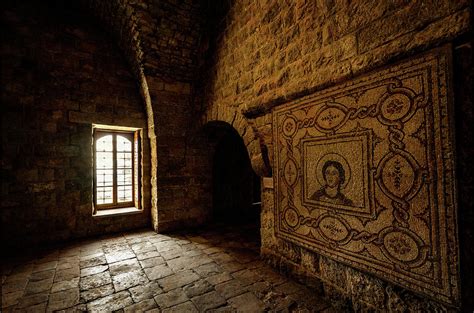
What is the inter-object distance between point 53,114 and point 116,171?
1.34 meters

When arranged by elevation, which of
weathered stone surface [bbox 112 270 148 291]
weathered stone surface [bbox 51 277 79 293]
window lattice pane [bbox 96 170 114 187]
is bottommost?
weathered stone surface [bbox 112 270 148 291]

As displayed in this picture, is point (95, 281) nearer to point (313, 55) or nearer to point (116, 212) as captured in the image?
point (116, 212)

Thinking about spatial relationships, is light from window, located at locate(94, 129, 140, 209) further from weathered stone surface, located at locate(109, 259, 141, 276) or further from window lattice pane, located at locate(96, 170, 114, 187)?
weathered stone surface, located at locate(109, 259, 141, 276)

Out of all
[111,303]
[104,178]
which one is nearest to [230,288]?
[111,303]

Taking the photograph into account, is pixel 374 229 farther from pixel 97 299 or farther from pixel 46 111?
pixel 46 111

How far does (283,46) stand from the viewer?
230cm

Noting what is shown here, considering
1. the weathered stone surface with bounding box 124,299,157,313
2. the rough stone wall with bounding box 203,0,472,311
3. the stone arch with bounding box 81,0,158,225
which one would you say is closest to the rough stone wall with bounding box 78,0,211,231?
the stone arch with bounding box 81,0,158,225

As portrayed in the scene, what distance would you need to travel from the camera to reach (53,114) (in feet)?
11.4

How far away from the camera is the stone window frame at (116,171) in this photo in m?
3.88

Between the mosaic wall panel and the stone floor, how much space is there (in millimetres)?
681

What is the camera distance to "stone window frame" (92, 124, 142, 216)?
3879mm

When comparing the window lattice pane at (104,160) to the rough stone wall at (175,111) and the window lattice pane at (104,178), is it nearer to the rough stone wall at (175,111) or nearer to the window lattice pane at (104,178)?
the window lattice pane at (104,178)

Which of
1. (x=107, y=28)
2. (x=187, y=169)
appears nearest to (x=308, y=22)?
(x=187, y=169)

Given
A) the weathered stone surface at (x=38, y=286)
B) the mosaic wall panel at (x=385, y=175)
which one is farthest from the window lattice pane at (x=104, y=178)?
the mosaic wall panel at (x=385, y=175)
